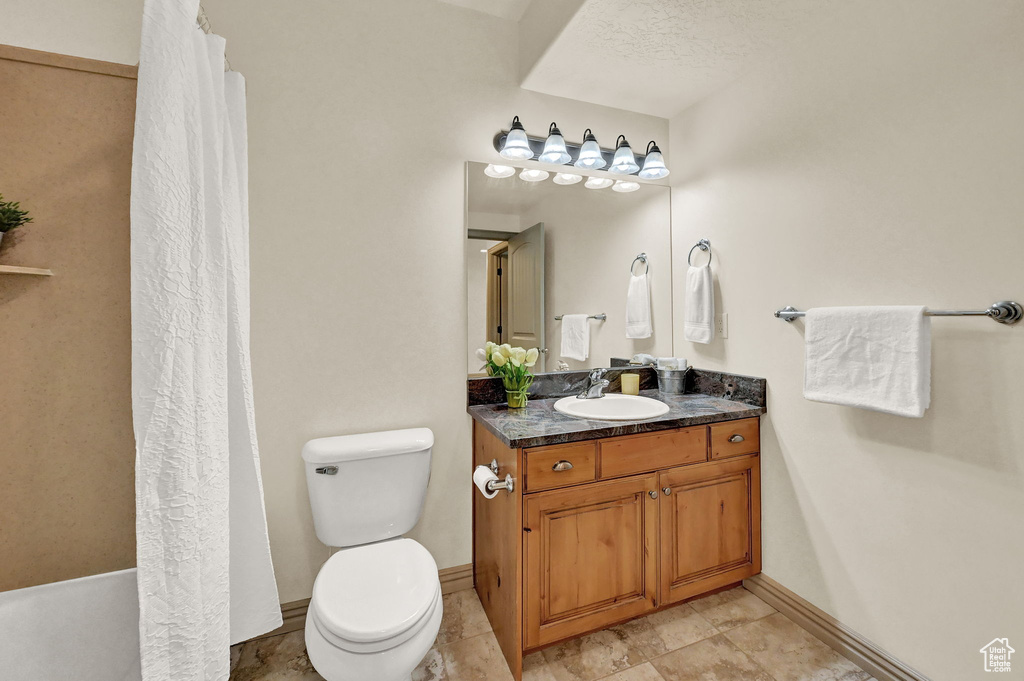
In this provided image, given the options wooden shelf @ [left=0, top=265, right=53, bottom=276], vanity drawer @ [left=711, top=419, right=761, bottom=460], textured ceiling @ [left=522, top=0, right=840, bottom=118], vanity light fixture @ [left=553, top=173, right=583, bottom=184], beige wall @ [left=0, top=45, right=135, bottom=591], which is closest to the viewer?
wooden shelf @ [left=0, top=265, right=53, bottom=276]

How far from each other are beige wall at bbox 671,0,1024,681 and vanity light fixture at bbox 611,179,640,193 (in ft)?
1.64

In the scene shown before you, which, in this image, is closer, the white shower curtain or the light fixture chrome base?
the white shower curtain

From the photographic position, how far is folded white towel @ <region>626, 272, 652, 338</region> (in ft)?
7.50

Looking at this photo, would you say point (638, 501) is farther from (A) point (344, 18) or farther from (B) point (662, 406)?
(A) point (344, 18)

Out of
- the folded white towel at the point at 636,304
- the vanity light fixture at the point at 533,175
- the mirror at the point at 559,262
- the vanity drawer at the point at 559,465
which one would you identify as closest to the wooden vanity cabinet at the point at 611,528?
the vanity drawer at the point at 559,465

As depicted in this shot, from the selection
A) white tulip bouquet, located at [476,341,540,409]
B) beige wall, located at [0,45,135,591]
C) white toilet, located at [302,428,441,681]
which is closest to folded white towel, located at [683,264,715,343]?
white tulip bouquet, located at [476,341,540,409]

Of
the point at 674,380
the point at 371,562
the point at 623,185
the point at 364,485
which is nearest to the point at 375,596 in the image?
the point at 371,562

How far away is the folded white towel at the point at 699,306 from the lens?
2074 mm

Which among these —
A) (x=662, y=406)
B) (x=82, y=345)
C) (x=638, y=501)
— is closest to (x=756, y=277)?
(x=662, y=406)

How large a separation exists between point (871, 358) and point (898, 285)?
0.85 ft

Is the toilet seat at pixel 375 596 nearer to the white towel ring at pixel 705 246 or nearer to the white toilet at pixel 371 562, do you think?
the white toilet at pixel 371 562

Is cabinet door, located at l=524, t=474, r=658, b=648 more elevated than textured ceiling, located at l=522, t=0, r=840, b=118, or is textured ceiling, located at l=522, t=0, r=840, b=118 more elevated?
textured ceiling, located at l=522, t=0, r=840, b=118

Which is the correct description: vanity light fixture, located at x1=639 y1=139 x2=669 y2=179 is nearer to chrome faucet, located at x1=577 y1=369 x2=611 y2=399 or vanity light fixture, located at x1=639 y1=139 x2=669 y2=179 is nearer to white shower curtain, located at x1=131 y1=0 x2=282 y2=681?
chrome faucet, located at x1=577 y1=369 x2=611 y2=399

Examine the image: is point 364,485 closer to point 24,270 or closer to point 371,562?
point 371,562
